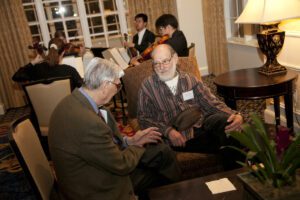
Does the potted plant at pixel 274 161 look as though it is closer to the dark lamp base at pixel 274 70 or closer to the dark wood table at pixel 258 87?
the dark wood table at pixel 258 87

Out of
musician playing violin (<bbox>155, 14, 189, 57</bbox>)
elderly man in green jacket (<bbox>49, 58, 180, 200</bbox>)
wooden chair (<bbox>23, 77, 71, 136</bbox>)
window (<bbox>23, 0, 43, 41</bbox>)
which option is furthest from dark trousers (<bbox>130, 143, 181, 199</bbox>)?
Result: window (<bbox>23, 0, 43, 41</bbox>)

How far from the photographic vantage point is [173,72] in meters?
2.42

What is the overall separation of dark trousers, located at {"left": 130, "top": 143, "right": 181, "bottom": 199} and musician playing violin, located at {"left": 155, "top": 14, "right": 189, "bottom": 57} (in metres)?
2.17

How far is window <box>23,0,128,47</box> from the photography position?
19.6 feet

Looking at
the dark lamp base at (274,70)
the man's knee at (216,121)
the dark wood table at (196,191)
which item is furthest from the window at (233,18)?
the dark wood table at (196,191)

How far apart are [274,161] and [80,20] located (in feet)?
18.2

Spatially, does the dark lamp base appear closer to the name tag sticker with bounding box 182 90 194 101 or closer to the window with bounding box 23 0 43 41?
the name tag sticker with bounding box 182 90 194 101

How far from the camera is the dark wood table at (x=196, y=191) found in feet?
5.05

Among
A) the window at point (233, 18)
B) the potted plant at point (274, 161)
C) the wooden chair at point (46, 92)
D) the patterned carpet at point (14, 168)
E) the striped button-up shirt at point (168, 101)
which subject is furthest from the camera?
the window at point (233, 18)

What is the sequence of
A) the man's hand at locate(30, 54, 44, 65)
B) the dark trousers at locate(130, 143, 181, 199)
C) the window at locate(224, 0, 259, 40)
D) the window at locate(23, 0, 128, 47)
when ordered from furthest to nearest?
the window at locate(23, 0, 128, 47)
the window at locate(224, 0, 259, 40)
the man's hand at locate(30, 54, 44, 65)
the dark trousers at locate(130, 143, 181, 199)

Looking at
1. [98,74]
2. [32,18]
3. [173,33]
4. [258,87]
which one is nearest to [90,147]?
[98,74]

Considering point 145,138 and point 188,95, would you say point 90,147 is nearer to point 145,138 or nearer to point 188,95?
point 145,138

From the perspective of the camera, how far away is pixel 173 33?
3.96m

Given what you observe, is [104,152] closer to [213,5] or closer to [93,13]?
[213,5]
